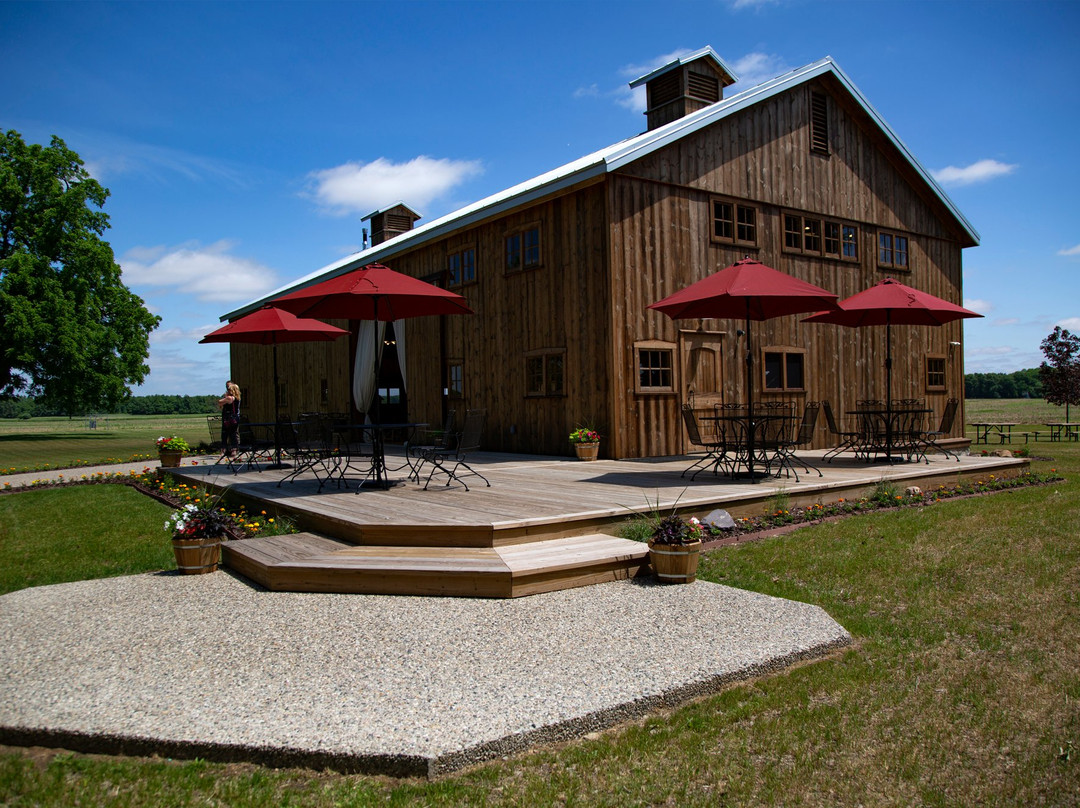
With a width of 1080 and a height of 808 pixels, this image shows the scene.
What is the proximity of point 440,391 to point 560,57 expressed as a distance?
287 inches

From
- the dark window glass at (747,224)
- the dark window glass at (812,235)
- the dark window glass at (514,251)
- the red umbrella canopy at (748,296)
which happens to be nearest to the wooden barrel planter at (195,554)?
the red umbrella canopy at (748,296)

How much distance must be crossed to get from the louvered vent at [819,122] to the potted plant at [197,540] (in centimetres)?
1311

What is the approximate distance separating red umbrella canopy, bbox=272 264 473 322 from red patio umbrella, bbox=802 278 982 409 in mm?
5656

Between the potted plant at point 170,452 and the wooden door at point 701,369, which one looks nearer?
the wooden door at point 701,369

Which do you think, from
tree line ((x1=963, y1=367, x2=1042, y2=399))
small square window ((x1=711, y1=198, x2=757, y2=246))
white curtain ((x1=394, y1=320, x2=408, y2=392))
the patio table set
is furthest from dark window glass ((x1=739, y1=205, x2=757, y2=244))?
tree line ((x1=963, y1=367, x2=1042, y2=399))

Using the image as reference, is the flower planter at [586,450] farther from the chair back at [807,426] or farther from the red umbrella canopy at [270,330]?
the red umbrella canopy at [270,330]

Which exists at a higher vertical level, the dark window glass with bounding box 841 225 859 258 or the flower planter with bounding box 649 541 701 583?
the dark window glass with bounding box 841 225 859 258

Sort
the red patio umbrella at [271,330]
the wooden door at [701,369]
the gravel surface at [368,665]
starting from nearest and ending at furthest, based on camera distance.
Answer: the gravel surface at [368,665], the red patio umbrella at [271,330], the wooden door at [701,369]

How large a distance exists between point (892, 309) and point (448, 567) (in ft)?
26.4

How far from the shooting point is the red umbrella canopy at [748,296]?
817 cm

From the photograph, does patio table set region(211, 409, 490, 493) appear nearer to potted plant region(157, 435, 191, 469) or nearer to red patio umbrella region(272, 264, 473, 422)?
red patio umbrella region(272, 264, 473, 422)

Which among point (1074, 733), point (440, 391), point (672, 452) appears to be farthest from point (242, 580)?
point (440, 391)

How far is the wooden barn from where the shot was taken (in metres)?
11.7

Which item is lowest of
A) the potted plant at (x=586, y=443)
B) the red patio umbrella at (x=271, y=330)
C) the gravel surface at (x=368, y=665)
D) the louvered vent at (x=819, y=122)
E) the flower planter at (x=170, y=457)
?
the gravel surface at (x=368, y=665)
